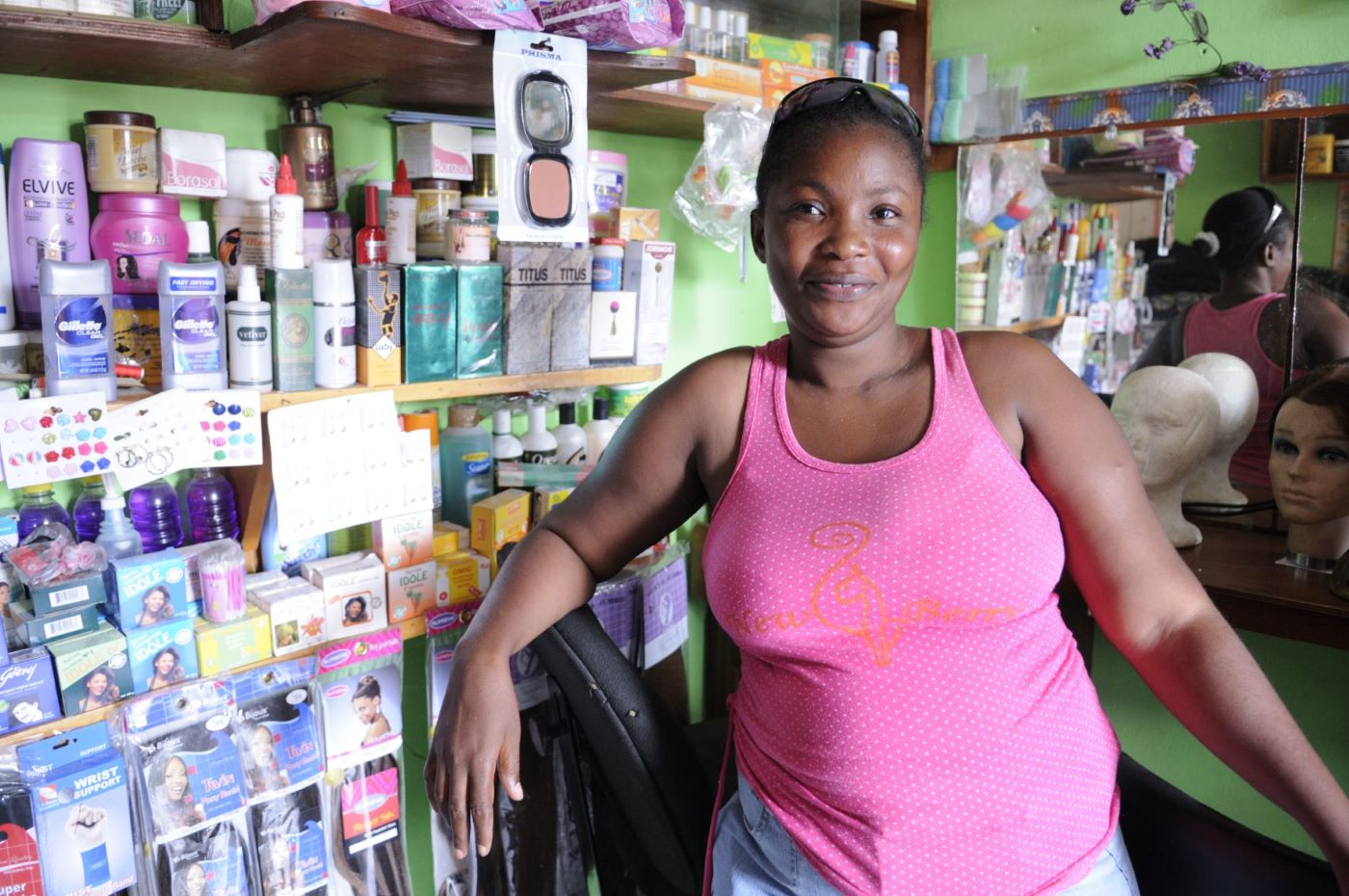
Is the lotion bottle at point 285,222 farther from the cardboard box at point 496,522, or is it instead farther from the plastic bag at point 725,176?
the plastic bag at point 725,176

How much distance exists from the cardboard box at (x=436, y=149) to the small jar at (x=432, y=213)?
2cm

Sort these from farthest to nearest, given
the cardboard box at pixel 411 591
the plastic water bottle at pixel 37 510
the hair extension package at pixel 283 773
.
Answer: the cardboard box at pixel 411 591, the hair extension package at pixel 283 773, the plastic water bottle at pixel 37 510

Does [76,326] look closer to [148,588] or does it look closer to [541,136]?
[148,588]

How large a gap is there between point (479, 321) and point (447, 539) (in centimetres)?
34

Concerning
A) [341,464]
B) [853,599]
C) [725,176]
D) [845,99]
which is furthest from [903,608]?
[725,176]

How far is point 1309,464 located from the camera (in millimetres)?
1479

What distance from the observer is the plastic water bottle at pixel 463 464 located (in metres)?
1.71

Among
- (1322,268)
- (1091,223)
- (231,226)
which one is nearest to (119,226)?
(231,226)

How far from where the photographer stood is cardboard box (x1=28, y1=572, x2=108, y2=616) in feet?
4.16

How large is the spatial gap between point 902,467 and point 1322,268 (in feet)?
3.48

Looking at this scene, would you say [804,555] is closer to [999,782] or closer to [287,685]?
[999,782]

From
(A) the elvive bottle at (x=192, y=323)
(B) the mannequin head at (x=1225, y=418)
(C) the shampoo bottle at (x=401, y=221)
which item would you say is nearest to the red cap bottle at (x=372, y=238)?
(C) the shampoo bottle at (x=401, y=221)

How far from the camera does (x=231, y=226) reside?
146cm

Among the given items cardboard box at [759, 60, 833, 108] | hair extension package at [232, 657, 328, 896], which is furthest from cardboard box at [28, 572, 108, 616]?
cardboard box at [759, 60, 833, 108]
